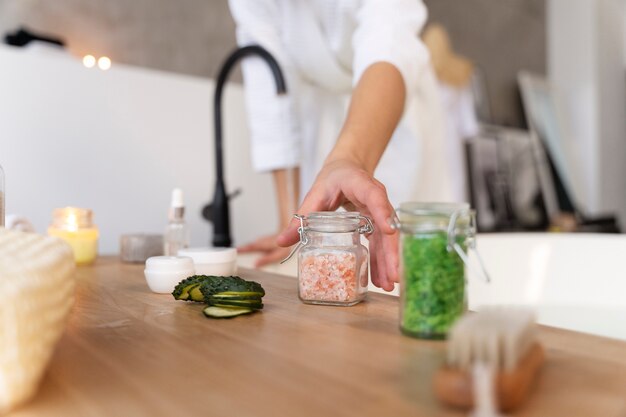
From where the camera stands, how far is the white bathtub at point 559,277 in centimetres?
125

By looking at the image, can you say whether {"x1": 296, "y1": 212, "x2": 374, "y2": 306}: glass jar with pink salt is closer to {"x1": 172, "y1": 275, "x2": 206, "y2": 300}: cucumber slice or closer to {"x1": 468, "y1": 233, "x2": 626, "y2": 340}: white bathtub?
{"x1": 172, "y1": 275, "x2": 206, "y2": 300}: cucumber slice

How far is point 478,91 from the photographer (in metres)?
3.82

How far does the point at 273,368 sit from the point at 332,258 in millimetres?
238

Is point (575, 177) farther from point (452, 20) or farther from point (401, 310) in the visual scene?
point (401, 310)

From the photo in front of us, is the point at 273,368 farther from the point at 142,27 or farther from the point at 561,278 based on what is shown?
the point at 142,27

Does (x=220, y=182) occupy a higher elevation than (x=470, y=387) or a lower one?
higher

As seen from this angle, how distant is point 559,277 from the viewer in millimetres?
1361

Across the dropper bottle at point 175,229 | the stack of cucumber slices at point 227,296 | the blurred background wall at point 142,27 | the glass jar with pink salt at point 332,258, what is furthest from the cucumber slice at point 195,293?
the blurred background wall at point 142,27

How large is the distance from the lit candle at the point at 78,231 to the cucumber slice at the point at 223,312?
0.57 metres

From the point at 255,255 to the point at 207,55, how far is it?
127 centimetres

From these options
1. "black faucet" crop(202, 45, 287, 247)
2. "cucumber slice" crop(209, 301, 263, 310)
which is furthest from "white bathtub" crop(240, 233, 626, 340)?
"cucumber slice" crop(209, 301, 263, 310)

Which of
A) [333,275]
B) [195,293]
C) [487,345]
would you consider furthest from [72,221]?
[487,345]

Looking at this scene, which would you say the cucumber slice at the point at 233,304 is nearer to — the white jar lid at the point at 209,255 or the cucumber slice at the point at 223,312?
the cucumber slice at the point at 223,312

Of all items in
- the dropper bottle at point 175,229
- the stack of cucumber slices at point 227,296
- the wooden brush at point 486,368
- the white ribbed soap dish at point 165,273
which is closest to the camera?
the wooden brush at point 486,368
